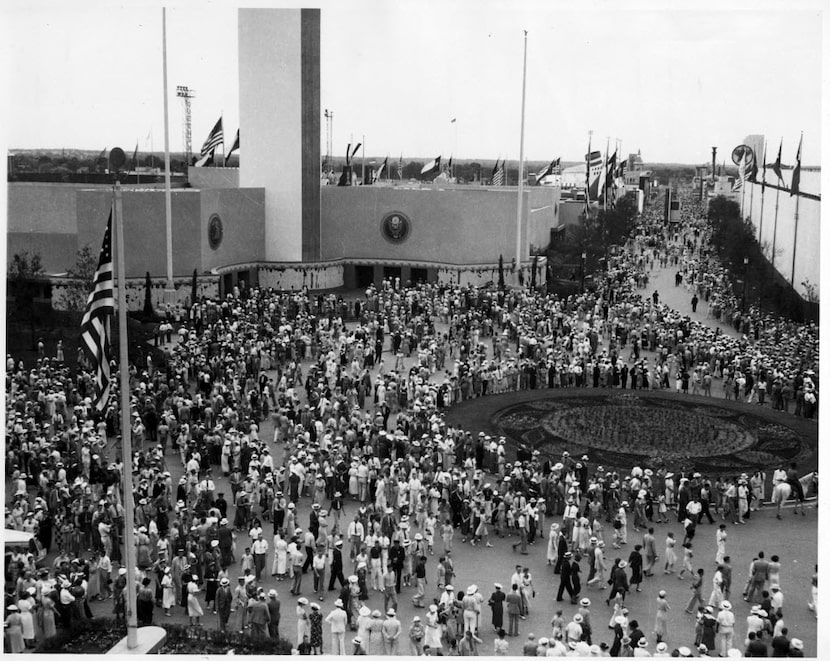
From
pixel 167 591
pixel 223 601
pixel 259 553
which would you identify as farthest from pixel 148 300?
pixel 223 601

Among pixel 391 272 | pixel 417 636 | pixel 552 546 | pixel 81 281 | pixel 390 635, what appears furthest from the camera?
pixel 391 272

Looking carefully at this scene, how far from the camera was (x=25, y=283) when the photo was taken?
39.9 meters

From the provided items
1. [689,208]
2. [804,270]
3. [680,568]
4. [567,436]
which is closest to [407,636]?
[680,568]

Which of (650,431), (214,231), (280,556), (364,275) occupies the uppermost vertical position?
(214,231)

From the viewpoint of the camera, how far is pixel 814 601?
17094 mm

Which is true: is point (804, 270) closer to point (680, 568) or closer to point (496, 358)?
point (496, 358)

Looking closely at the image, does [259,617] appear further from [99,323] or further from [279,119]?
[279,119]

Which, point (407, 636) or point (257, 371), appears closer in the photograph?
point (407, 636)

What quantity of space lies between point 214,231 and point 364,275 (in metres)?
9.85

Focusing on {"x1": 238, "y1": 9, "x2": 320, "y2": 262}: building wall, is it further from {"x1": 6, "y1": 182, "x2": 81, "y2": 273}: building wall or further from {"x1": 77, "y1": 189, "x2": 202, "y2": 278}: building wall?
{"x1": 6, "y1": 182, "x2": 81, "y2": 273}: building wall

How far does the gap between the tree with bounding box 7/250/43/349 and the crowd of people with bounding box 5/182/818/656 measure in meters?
3.90

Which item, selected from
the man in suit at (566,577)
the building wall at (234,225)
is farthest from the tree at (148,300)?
the man in suit at (566,577)

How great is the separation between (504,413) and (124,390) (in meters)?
16.6

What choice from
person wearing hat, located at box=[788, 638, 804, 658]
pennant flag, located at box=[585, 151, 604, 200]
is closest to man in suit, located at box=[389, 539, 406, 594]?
person wearing hat, located at box=[788, 638, 804, 658]
